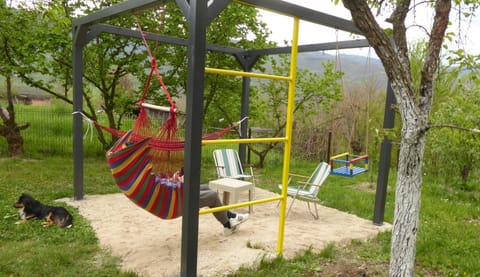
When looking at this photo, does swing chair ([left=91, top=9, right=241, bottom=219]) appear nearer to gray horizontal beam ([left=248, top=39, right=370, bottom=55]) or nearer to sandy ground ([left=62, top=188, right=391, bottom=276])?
sandy ground ([left=62, top=188, right=391, bottom=276])

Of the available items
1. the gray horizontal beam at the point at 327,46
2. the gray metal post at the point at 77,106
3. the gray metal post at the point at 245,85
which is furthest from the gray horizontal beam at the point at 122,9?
the gray metal post at the point at 245,85

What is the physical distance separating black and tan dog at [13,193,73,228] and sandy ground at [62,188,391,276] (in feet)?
0.92

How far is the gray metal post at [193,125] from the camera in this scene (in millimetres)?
2373

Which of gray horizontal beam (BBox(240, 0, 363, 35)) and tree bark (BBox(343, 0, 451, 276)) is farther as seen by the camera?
gray horizontal beam (BBox(240, 0, 363, 35))

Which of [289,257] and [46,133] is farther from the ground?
[46,133]

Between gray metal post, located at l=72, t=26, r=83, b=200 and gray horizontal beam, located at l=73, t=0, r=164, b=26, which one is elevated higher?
gray horizontal beam, located at l=73, t=0, r=164, b=26

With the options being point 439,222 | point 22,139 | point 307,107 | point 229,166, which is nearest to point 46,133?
point 22,139

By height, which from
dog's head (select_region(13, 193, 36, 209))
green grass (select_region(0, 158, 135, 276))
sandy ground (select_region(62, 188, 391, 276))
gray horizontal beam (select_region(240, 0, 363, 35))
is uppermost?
gray horizontal beam (select_region(240, 0, 363, 35))

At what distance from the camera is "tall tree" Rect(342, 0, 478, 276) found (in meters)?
2.15

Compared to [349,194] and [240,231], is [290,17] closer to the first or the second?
[240,231]

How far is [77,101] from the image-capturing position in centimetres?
457

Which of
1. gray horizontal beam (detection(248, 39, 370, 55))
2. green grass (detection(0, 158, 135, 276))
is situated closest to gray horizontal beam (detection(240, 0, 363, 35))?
gray horizontal beam (detection(248, 39, 370, 55))

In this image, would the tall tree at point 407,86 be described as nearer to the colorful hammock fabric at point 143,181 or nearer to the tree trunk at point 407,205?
the tree trunk at point 407,205

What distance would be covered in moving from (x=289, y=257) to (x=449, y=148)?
432 centimetres
